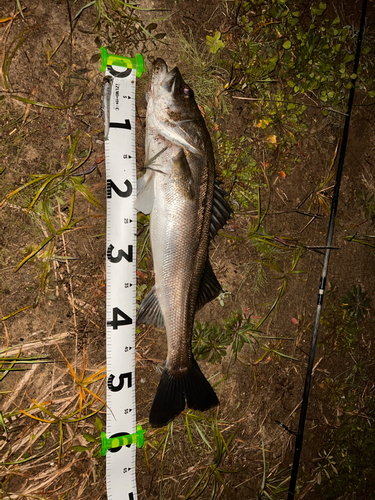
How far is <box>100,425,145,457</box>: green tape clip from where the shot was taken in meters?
2.63

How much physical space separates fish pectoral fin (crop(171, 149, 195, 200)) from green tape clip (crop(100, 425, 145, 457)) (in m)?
2.09

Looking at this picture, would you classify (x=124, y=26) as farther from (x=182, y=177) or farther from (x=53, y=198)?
(x=53, y=198)

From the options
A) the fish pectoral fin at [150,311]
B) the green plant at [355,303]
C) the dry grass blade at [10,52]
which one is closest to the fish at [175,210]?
the fish pectoral fin at [150,311]

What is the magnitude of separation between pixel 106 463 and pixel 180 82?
324 cm

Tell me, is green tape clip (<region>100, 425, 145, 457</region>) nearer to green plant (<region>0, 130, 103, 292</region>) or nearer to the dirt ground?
the dirt ground

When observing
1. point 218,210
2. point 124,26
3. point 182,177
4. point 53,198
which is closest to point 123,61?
point 124,26

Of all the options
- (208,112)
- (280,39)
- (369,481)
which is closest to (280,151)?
A: (208,112)

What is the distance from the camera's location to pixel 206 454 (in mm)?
3068

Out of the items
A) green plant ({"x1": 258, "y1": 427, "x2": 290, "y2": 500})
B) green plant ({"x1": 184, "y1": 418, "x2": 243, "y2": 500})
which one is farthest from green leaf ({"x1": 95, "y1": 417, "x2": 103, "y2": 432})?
green plant ({"x1": 258, "y1": 427, "x2": 290, "y2": 500})

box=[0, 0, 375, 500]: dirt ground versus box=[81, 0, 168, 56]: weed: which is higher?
box=[81, 0, 168, 56]: weed

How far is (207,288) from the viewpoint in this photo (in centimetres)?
276

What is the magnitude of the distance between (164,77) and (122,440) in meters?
3.05

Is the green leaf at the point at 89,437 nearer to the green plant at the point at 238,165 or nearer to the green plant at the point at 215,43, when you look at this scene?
the green plant at the point at 238,165

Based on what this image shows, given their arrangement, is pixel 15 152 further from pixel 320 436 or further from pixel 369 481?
pixel 369 481
